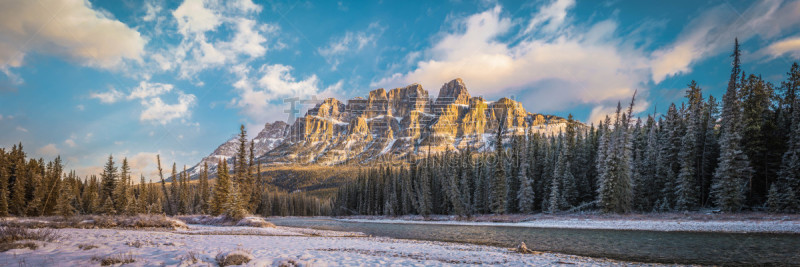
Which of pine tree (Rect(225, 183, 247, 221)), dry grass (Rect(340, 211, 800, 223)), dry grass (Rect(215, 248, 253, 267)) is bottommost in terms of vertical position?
dry grass (Rect(340, 211, 800, 223))

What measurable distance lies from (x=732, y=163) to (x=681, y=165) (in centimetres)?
558

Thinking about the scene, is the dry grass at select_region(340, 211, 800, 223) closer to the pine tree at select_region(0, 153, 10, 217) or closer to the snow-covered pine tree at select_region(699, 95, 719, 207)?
the snow-covered pine tree at select_region(699, 95, 719, 207)

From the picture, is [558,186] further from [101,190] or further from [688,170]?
[101,190]

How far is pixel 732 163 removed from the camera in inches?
1414

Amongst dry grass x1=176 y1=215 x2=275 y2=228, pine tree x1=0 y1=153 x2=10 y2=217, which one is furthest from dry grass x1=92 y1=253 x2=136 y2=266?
pine tree x1=0 y1=153 x2=10 y2=217

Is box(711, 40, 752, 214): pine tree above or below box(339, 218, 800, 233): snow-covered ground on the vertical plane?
above

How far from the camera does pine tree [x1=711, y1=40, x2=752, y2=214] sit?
35.4 m

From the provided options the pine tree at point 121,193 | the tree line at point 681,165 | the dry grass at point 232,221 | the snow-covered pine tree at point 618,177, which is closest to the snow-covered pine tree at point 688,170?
the tree line at point 681,165

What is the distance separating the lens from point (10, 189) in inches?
1961

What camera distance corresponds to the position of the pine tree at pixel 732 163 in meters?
35.4

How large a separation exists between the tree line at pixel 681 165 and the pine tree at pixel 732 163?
8cm

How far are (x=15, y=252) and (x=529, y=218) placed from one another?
50.1m

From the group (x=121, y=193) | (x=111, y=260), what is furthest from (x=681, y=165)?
(x=121, y=193)

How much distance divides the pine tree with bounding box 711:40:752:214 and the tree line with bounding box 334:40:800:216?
0.26 feet
